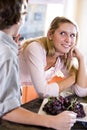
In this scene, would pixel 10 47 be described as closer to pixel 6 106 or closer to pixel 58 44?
pixel 6 106

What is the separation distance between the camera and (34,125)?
883 mm

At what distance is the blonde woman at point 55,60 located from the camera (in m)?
1.27

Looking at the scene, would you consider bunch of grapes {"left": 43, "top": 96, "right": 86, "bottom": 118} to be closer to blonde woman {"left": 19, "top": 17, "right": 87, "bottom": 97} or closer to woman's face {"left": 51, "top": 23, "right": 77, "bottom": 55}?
blonde woman {"left": 19, "top": 17, "right": 87, "bottom": 97}

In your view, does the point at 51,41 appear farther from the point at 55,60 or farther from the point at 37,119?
the point at 37,119

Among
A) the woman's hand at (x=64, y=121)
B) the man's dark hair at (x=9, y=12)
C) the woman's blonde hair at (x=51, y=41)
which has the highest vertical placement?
the man's dark hair at (x=9, y=12)

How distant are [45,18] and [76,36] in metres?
0.92

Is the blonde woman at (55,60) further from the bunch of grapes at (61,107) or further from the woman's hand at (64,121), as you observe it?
the woman's hand at (64,121)

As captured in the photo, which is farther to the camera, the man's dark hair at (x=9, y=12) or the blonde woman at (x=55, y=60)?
the blonde woman at (x=55, y=60)

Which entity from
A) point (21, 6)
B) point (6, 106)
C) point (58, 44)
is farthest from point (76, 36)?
point (6, 106)

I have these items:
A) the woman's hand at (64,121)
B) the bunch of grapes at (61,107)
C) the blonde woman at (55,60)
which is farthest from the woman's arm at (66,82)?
the woman's hand at (64,121)

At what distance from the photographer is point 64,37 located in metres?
1.36

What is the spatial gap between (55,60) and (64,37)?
0.19m

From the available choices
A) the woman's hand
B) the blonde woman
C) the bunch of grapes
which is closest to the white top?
the blonde woman

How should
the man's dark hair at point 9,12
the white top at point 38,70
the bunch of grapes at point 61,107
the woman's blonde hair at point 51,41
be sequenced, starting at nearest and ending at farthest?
the man's dark hair at point 9,12
the bunch of grapes at point 61,107
the white top at point 38,70
the woman's blonde hair at point 51,41
